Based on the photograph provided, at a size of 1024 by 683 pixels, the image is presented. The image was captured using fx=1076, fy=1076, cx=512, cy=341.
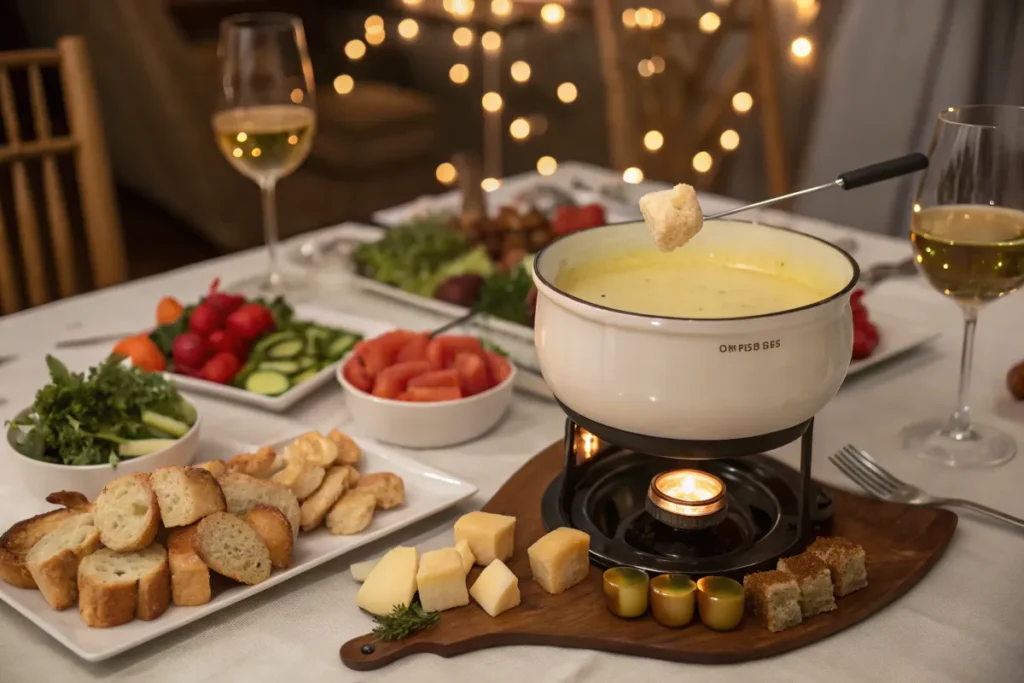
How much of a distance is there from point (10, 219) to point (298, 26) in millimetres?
3938

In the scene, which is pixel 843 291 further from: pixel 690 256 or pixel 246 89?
pixel 246 89

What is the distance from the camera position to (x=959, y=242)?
117 cm

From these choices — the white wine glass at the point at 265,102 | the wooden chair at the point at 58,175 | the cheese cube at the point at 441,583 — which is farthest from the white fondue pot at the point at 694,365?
the wooden chair at the point at 58,175

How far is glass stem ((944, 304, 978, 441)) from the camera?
1.29 m

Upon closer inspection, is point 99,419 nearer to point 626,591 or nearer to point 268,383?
point 268,383

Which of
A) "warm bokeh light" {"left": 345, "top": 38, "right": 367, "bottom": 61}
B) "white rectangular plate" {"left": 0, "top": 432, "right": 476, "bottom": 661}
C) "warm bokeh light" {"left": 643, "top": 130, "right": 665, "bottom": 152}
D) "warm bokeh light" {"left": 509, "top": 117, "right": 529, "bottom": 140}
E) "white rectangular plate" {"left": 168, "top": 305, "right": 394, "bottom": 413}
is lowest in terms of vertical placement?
"warm bokeh light" {"left": 509, "top": 117, "right": 529, "bottom": 140}

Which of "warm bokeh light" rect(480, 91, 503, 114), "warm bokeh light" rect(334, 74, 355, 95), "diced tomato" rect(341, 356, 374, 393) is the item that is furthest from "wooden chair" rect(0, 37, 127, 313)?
"warm bokeh light" rect(334, 74, 355, 95)

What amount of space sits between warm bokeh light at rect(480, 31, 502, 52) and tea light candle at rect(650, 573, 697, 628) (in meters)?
4.27

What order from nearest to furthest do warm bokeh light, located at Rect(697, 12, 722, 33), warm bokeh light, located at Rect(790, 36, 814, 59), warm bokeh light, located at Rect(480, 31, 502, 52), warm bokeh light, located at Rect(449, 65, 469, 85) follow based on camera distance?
warm bokeh light, located at Rect(697, 12, 722, 33)
warm bokeh light, located at Rect(790, 36, 814, 59)
warm bokeh light, located at Rect(480, 31, 502, 52)
warm bokeh light, located at Rect(449, 65, 469, 85)

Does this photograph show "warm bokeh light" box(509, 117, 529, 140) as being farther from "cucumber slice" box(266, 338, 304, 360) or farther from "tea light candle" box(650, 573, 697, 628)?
"tea light candle" box(650, 573, 697, 628)

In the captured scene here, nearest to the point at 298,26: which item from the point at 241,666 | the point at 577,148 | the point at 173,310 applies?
the point at 173,310

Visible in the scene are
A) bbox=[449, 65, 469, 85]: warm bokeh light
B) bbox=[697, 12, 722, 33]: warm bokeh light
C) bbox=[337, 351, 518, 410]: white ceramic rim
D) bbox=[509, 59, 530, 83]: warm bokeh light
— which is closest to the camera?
bbox=[337, 351, 518, 410]: white ceramic rim

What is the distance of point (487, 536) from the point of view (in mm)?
1000

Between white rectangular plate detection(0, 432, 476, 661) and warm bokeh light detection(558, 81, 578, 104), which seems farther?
warm bokeh light detection(558, 81, 578, 104)
